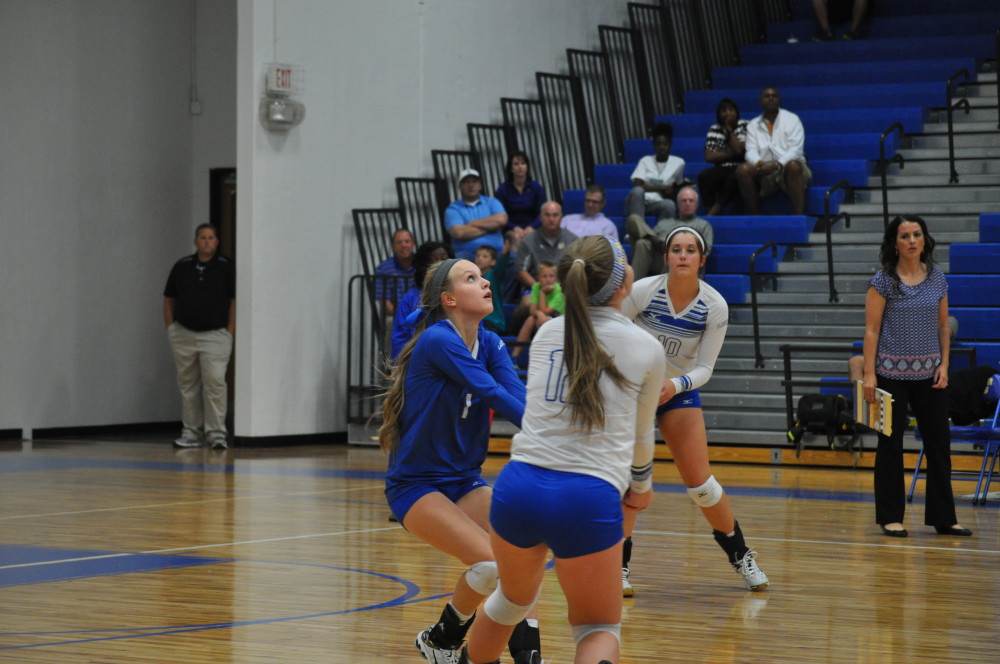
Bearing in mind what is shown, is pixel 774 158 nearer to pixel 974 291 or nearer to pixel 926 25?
pixel 974 291

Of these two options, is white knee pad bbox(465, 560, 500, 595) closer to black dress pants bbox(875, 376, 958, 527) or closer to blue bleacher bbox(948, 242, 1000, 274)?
black dress pants bbox(875, 376, 958, 527)

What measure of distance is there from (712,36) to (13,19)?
8.83 meters

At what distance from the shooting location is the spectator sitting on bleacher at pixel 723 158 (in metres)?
14.9

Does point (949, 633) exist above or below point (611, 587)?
below

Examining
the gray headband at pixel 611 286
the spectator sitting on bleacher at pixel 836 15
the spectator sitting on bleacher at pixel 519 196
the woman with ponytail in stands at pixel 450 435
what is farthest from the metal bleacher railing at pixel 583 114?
the gray headband at pixel 611 286

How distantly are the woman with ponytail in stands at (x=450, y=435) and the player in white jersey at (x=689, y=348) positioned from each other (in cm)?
159

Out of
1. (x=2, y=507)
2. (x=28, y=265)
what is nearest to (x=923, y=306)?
(x=2, y=507)

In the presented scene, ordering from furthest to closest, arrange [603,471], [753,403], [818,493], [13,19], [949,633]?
[13,19] → [753,403] → [818,493] → [949,633] → [603,471]

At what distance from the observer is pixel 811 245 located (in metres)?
14.4

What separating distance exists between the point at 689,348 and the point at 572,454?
2685 mm

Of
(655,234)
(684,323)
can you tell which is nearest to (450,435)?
(684,323)

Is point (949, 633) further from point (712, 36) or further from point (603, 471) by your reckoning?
point (712, 36)

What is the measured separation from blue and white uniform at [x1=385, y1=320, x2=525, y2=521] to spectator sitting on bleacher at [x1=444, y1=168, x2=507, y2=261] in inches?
380

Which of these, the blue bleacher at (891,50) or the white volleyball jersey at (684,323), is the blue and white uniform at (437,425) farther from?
the blue bleacher at (891,50)
